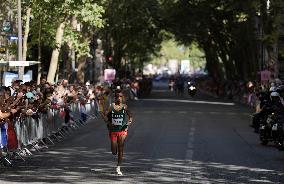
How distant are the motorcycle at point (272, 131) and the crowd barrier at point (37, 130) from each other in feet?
20.6

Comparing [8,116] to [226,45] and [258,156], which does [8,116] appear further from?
[226,45]

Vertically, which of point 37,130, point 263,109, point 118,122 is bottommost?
point 37,130

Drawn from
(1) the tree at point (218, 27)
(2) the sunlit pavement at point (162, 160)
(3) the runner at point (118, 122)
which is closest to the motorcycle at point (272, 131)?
(2) the sunlit pavement at point (162, 160)

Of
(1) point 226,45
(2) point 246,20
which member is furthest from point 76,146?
(1) point 226,45

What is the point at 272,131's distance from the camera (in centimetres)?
2286

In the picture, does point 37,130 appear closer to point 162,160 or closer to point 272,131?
point 162,160

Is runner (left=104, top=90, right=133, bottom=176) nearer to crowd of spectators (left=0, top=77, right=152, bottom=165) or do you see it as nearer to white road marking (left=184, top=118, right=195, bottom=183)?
crowd of spectators (left=0, top=77, right=152, bottom=165)

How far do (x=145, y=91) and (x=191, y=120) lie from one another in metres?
42.1

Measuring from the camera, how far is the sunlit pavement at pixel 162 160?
15.6 meters

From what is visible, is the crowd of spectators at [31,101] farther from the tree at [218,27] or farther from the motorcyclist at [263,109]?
the tree at [218,27]

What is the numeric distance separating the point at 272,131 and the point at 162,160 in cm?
497

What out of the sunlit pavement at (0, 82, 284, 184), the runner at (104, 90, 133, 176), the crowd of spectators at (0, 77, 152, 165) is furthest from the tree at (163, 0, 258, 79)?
the runner at (104, 90, 133, 176)

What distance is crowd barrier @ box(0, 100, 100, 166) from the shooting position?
18670mm

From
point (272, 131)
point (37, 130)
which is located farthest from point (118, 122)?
point (272, 131)
